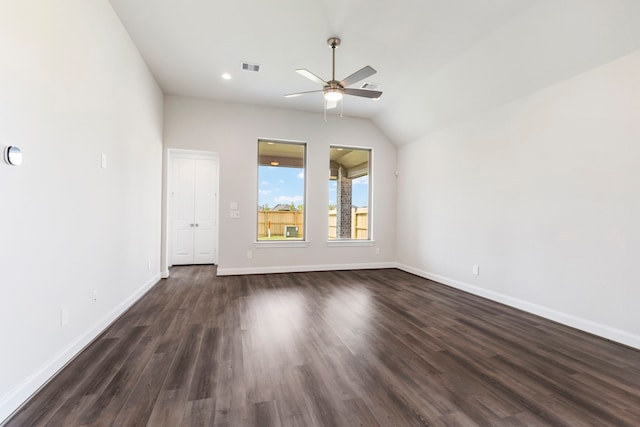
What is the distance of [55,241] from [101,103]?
1400 mm

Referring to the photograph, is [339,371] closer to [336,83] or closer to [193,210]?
[336,83]

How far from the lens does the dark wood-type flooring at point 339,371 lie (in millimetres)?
1577

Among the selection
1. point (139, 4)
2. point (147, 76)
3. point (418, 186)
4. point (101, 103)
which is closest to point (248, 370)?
point (101, 103)

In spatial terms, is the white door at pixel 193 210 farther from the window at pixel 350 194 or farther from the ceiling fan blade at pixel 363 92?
the ceiling fan blade at pixel 363 92

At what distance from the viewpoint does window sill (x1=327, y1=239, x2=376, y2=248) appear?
5.79 m

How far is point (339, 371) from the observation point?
2.03 m

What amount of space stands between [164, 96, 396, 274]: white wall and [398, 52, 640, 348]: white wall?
1.51m

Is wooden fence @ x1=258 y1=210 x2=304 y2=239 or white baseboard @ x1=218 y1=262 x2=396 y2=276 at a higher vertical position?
wooden fence @ x1=258 y1=210 x2=304 y2=239

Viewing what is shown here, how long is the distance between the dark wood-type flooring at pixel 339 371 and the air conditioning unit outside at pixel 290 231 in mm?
2319

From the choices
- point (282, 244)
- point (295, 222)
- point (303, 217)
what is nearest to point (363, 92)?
point (303, 217)

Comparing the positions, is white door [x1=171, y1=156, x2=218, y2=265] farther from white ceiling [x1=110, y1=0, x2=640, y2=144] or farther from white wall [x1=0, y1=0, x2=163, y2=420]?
white wall [x1=0, y1=0, x2=163, y2=420]

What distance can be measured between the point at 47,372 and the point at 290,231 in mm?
4103

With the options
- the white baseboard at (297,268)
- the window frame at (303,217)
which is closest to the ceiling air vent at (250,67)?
the window frame at (303,217)

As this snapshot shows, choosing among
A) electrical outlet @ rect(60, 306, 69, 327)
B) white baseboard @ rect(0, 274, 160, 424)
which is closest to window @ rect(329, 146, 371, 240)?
white baseboard @ rect(0, 274, 160, 424)
